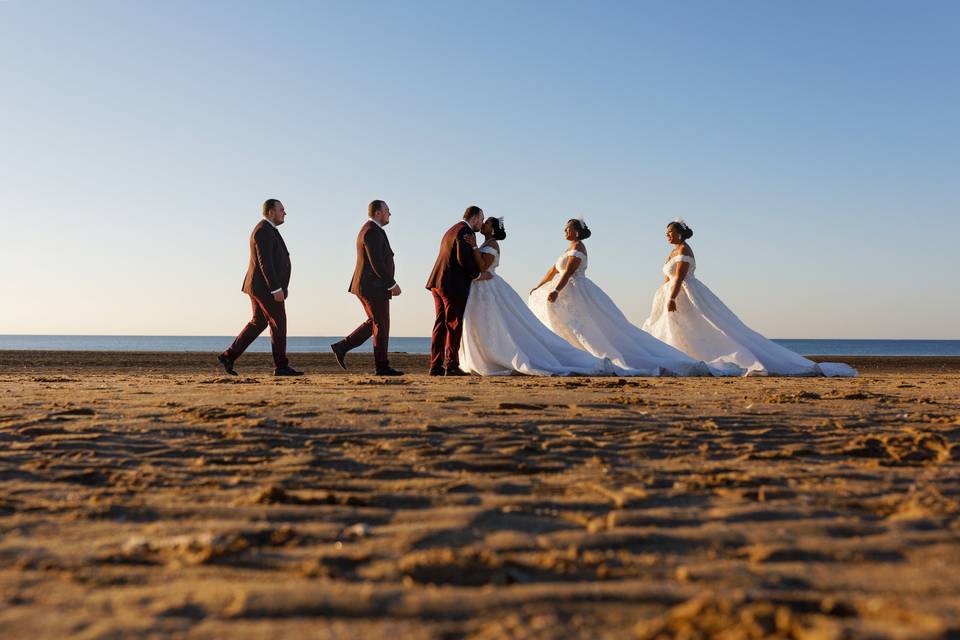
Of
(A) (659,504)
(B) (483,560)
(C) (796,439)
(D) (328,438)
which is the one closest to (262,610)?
(B) (483,560)

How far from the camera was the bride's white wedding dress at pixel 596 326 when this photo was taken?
1066 cm

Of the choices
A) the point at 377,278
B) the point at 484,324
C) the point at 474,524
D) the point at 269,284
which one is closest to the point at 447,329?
the point at 484,324

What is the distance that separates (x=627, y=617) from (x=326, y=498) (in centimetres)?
146

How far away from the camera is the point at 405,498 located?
3.11 metres

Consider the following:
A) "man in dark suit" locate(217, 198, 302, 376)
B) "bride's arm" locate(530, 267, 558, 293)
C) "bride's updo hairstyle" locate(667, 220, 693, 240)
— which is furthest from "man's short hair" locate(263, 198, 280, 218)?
"bride's updo hairstyle" locate(667, 220, 693, 240)

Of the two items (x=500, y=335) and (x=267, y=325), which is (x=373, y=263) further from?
(x=500, y=335)

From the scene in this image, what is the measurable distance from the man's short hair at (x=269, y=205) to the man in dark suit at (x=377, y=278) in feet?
3.69

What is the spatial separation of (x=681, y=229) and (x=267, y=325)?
5.79m

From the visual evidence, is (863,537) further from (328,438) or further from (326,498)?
(328,438)

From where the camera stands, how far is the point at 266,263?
9.92m

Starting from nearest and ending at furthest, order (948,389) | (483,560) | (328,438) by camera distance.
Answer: (483,560) → (328,438) → (948,389)

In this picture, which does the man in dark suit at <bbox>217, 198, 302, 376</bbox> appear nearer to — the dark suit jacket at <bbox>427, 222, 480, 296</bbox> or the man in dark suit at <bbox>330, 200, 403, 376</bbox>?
the man in dark suit at <bbox>330, 200, 403, 376</bbox>

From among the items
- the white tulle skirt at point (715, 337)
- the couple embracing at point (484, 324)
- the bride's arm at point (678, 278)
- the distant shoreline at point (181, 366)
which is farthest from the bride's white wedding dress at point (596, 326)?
the distant shoreline at point (181, 366)

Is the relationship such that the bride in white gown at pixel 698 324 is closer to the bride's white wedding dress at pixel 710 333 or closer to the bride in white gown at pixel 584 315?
the bride's white wedding dress at pixel 710 333
